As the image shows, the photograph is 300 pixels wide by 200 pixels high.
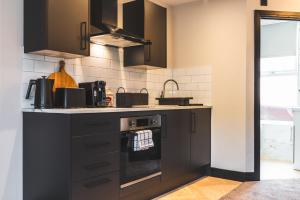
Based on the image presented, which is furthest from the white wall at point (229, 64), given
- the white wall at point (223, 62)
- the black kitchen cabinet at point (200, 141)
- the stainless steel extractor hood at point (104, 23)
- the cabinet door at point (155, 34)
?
the stainless steel extractor hood at point (104, 23)

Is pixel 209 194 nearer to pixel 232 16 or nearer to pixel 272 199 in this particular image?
pixel 272 199

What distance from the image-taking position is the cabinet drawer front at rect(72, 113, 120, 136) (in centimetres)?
191

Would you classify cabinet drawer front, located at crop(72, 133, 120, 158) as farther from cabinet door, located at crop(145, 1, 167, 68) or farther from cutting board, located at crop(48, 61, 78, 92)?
cabinet door, located at crop(145, 1, 167, 68)

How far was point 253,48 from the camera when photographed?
3.36m

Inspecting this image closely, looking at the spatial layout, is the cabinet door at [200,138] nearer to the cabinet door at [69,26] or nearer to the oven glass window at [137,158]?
A: the oven glass window at [137,158]

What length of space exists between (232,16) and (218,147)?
167 cm

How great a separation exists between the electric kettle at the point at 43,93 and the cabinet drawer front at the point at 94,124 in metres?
0.43

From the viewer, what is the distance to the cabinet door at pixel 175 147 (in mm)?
2809

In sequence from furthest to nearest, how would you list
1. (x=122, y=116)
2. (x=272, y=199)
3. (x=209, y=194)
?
(x=209, y=194), (x=272, y=199), (x=122, y=116)

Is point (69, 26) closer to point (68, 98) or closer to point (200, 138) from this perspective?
point (68, 98)

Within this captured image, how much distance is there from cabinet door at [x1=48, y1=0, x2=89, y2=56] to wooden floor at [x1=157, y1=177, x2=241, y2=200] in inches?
66.2

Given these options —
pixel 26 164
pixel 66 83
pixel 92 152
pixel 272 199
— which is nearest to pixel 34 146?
pixel 26 164

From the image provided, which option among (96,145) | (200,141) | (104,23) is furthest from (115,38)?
(200,141)

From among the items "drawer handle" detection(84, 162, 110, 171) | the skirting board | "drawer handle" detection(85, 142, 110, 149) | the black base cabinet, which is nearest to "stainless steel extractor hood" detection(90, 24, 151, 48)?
the black base cabinet
